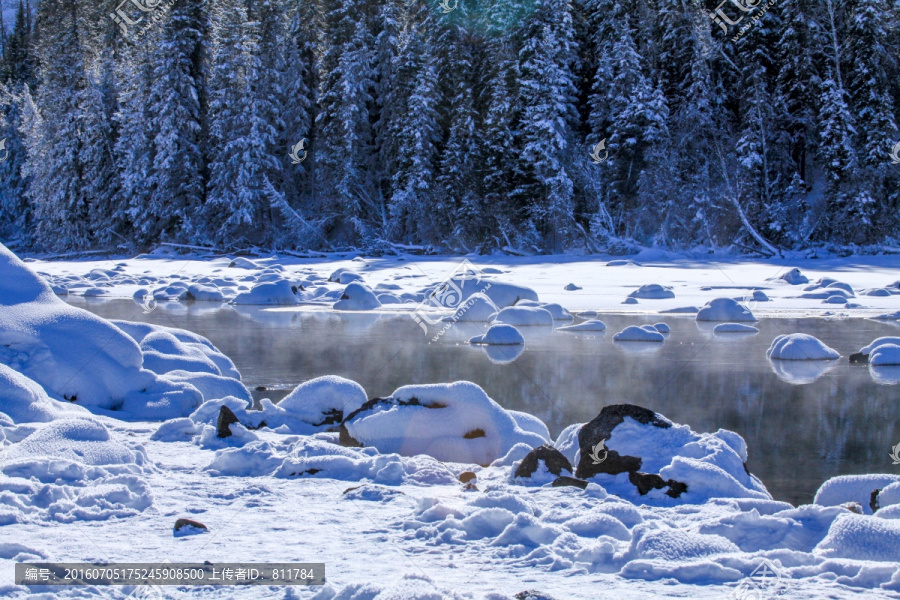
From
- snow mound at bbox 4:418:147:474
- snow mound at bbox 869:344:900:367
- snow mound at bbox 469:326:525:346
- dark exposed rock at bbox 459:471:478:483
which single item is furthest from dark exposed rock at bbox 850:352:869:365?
snow mound at bbox 4:418:147:474

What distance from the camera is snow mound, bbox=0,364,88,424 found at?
562 cm

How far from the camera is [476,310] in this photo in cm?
1586

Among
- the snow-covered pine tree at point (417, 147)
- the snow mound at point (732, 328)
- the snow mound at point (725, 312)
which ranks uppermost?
the snow-covered pine tree at point (417, 147)

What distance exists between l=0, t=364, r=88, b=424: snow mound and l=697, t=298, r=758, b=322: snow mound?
38.4 ft

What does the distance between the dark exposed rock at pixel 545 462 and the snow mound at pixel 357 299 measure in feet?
42.1

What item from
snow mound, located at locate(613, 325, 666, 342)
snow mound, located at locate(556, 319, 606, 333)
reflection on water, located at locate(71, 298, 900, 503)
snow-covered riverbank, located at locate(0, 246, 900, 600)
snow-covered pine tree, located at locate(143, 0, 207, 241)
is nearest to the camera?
snow-covered riverbank, located at locate(0, 246, 900, 600)

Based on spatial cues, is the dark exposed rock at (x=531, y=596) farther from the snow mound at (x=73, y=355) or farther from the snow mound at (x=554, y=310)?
the snow mound at (x=554, y=310)

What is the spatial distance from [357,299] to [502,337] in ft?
20.2

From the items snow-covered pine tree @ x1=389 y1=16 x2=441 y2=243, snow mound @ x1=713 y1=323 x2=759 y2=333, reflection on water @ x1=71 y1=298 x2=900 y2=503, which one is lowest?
reflection on water @ x1=71 y1=298 x2=900 y2=503

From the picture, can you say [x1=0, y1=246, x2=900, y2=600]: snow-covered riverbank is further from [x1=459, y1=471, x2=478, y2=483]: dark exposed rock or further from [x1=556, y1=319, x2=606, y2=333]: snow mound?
[x1=556, y1=319, x2=606, y2=333]: snow mound

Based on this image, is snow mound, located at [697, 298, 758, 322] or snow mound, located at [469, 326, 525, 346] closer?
snow mound, located at [469, 326, 525, 346]

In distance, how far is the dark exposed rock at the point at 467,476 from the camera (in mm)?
4908

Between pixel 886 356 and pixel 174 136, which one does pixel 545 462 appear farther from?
pixel 174 136

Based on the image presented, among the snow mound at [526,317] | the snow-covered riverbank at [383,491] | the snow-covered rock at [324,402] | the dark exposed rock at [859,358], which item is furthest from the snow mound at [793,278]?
the snow-covered rock at [324,402]
